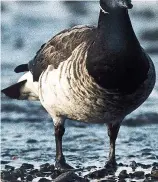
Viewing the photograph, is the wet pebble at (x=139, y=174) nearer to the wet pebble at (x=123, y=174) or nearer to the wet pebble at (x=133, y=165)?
the wet pebble at (x=123, y=174)

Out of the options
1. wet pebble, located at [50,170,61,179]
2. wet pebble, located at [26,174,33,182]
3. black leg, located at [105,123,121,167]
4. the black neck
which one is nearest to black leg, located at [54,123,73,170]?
wet pebble, located at [50,170,61,179]

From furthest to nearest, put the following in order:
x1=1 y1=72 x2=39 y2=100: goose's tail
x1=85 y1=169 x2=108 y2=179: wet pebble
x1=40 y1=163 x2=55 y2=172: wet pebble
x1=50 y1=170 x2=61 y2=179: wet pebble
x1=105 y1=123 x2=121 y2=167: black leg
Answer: x1=1 y1=72 x2=39 y2=100: goose's tail → x1=105 y1=123 x2=121 y2=167: black leg → x1=40 y1=163 x2=55 y2=172: wet pebble → x1=50 y1=170 x2=61 y2=179: wet pebble → x1=85 y1=169 x2=108 y2=179: wet pebble

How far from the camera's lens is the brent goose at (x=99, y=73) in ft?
29.3

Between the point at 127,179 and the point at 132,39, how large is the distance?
5.10ft

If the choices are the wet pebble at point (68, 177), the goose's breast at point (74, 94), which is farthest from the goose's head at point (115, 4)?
the wet pebble at point (68, 177)

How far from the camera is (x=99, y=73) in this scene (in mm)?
9008

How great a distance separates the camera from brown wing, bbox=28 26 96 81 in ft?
32.6

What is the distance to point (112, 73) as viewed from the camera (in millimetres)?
8961

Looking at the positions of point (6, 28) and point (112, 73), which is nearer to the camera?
point (112, 73)

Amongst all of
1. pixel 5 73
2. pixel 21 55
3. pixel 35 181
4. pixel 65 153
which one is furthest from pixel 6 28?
pixel 35 181

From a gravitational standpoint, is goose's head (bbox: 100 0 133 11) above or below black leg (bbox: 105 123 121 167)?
above

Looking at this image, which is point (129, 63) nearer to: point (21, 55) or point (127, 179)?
point (127, 179)

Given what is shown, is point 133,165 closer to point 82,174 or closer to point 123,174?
point 123,174

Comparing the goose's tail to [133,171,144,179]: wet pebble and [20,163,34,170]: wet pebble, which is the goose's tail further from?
[133,171,144,179]: wet pebble
